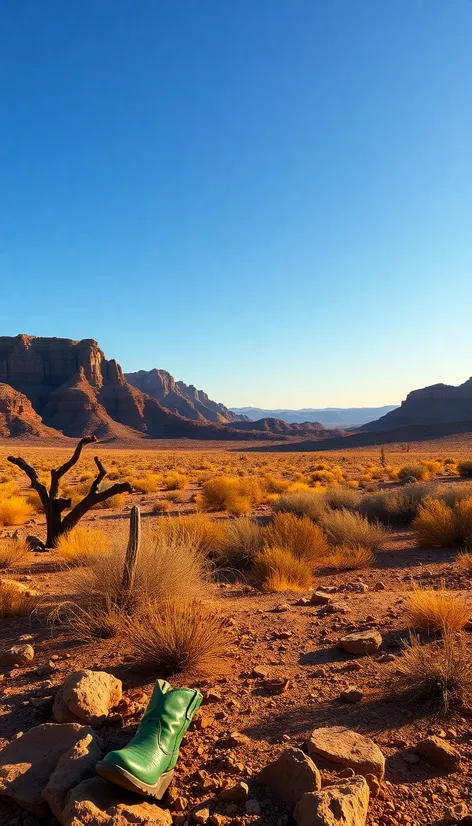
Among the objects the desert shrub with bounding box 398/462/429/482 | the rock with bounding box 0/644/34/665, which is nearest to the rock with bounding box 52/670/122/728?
the rock with bounding box 0/644/34/665

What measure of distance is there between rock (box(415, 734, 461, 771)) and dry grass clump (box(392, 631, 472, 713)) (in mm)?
516

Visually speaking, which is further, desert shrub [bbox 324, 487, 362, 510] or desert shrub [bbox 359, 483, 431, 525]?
desert shrub [bbox 324, 487, 362, 510]

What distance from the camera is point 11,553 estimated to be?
899 cm

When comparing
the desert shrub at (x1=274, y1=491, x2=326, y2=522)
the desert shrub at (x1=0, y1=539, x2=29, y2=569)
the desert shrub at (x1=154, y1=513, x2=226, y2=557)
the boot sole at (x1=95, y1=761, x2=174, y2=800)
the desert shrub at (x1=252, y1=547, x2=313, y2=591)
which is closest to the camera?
the boot sole at (x1=95, y1=761, x2=174, y2=800)

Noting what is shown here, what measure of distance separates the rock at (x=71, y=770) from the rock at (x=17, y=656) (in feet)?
6.65

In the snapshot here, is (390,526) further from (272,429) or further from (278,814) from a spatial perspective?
(272,429)

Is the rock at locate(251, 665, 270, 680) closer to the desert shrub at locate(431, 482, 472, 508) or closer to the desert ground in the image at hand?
the desert ground

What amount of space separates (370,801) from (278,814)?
559 millimetres

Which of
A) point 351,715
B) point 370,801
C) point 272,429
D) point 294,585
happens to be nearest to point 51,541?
point 294,585

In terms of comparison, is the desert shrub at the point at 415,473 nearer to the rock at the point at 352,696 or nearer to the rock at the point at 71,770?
the rock at the point at 352,696

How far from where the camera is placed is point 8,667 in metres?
4.92

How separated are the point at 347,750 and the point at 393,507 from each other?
10.5 meters

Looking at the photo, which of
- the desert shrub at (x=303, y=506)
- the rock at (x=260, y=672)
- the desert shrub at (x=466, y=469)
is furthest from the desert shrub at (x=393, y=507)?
the desert shrub at (x=466, y=469)

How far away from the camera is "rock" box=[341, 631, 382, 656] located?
4938mm
